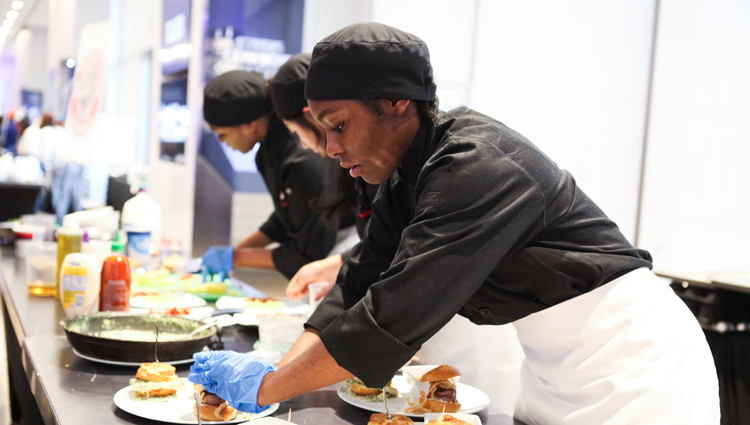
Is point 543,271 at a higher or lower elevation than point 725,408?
higher

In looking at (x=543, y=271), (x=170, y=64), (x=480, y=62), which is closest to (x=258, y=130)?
(x=480, y=62)

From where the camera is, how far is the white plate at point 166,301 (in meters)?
2.22

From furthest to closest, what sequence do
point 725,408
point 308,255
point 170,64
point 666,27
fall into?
point 170,64 < point 666,27 < point 725,408 < point 308,255

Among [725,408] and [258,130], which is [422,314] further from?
[725,408]

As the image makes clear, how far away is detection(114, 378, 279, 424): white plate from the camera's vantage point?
121cm

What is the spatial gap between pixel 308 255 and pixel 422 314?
175cm

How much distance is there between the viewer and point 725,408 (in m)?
3.01

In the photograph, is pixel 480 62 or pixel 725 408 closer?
pixel 725 408

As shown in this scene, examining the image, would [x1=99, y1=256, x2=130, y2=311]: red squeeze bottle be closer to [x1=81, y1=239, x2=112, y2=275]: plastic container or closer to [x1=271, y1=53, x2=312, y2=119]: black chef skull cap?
[x1=81, y1=239, x2=112, y2=275]: plastic container

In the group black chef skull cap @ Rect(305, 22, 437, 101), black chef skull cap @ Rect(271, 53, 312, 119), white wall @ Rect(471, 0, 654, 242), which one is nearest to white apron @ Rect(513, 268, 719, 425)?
black chef skull cap @ Rect(305, 22, 437, 101)

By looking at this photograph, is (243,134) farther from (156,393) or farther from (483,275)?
(483,275)

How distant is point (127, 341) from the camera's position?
1.49 metres

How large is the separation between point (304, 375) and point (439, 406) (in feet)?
1.10

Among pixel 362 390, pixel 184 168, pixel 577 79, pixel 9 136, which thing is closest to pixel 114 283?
pixel 362 390
